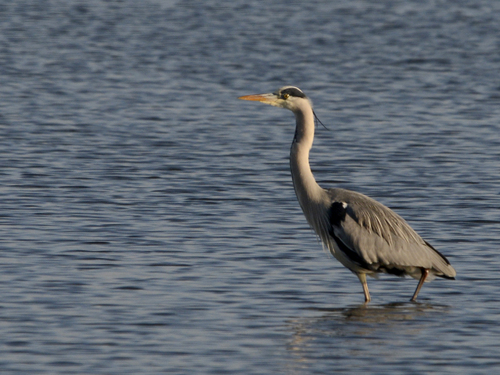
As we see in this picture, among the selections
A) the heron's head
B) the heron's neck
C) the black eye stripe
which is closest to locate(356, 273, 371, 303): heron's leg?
the heron's neck

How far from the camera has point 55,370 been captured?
8.45 meters

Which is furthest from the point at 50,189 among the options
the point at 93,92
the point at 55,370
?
the point at 93,92

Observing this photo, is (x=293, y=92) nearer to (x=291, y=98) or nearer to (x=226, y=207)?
(x=291, y=98)

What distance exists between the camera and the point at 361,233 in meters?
10.8

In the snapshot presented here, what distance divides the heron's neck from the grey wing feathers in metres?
0.24

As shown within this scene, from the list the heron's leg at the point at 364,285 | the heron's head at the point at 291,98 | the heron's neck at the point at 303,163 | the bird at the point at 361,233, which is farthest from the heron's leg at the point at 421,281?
the heron's head at the point at 291,98

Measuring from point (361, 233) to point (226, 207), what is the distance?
3.81m

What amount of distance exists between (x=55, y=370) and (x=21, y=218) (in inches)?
203

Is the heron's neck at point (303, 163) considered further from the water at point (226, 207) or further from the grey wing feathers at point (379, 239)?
the water at point (226, 207)

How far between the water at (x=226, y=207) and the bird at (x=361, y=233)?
32cm

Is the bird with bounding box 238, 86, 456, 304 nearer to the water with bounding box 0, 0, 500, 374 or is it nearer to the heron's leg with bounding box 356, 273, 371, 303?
the heron's leg with bounding box 356, 273, 371, 303

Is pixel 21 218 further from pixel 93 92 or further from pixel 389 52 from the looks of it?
pixel 389 52

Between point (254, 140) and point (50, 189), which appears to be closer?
point (50, 189)

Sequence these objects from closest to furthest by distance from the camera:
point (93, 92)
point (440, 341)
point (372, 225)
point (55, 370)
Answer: point (55, 370) → point (440, 341) → point (372, 225) → point (93, 92)
